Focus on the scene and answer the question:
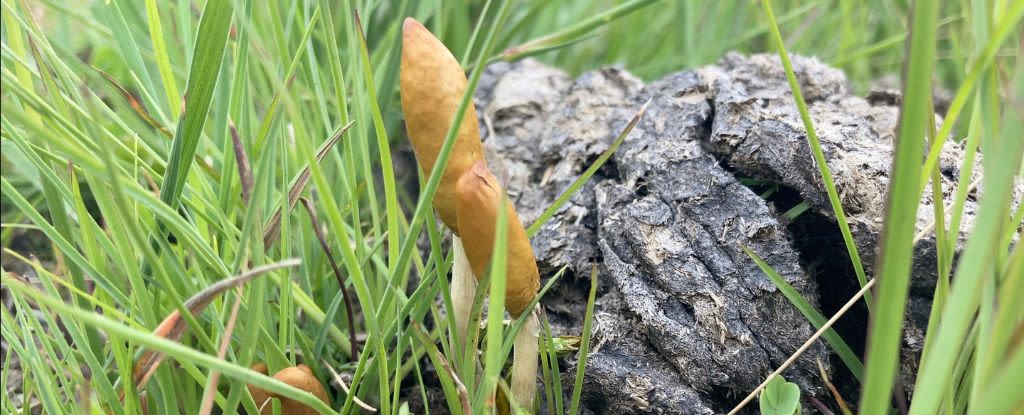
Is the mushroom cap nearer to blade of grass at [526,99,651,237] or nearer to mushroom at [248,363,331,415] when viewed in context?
blade of grass at [526,99,651,237]

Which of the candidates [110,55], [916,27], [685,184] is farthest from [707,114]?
[110,55]

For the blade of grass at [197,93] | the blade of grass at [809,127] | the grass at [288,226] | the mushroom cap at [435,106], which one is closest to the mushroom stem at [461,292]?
the grass at [288,226]

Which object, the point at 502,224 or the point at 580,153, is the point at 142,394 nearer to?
the point at 502,224

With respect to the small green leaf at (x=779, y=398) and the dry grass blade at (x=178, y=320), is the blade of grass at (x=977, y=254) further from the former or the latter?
the dry grass blade at (x=178, y=320)

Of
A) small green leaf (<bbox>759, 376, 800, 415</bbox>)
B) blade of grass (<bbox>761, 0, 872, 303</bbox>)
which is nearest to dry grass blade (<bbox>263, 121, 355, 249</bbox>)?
blade of grass (<bbox>761, 0, 872, 303</bbox>)

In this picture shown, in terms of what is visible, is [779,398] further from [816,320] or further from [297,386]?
[297,386]

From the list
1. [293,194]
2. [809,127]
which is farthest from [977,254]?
[293,194]
